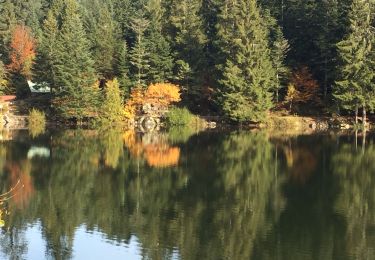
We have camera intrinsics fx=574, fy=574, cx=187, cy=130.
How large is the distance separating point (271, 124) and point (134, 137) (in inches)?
687

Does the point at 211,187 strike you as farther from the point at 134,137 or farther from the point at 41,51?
the point at 41,51

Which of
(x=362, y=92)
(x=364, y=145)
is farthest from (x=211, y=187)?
(x=362, y=92)

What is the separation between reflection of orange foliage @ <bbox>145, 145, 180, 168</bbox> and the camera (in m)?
32.3

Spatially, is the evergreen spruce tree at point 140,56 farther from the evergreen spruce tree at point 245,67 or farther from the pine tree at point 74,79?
the evergreen spruce tree at point 245,67

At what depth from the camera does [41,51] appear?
214ft

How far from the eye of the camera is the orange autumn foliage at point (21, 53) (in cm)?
7112

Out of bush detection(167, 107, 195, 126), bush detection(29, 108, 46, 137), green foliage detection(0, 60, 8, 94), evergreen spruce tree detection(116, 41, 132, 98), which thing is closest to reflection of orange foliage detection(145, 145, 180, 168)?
bush detection(167, 107, 195, 126)

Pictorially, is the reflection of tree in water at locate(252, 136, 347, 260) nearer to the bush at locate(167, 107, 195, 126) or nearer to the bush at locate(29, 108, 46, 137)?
the bush at locate(167, 107, 195, 126)

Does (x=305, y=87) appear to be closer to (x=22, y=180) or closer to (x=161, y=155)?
(x=161, y=155)

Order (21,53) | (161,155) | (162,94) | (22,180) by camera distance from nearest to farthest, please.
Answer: (22,180)
(161,155)
(162,94)
(21,53)

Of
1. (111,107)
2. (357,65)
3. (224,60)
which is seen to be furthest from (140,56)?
(357,65)

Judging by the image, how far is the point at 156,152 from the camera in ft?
122

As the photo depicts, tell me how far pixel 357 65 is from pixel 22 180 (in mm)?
39792

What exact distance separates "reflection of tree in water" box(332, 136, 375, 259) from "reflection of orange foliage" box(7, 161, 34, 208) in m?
11.7
